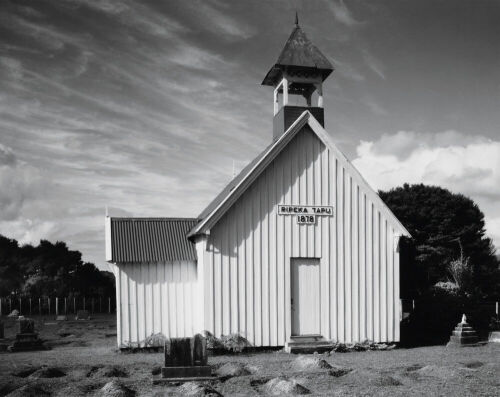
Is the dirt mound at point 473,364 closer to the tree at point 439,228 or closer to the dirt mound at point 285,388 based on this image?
the dirt mound at point 285,388

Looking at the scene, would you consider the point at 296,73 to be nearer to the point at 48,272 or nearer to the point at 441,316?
the point at 441,316

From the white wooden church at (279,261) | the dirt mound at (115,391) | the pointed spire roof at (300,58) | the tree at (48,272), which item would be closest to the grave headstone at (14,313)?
the tree at (48,272)

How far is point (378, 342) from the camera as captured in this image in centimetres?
2008

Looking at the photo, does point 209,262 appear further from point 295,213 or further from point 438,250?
point 438,250

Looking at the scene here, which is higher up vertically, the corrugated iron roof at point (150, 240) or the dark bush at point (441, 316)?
the corrugated iron roof at point (150, 240)

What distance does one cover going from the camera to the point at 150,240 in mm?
20844

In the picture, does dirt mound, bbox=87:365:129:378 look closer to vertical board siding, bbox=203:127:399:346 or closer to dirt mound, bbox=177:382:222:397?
dirt mound, bbox=177:382:222:397

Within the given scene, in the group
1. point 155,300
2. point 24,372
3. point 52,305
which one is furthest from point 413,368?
point 52,305

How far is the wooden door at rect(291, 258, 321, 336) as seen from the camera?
19484 mm

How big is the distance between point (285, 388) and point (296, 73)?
13.5 meters

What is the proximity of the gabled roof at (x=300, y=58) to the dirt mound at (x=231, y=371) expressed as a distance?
1134cm

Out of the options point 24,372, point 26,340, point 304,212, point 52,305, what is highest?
point 304,212

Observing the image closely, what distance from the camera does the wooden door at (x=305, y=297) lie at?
19.5 meters

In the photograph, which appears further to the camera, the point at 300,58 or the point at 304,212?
the point at 300,58
